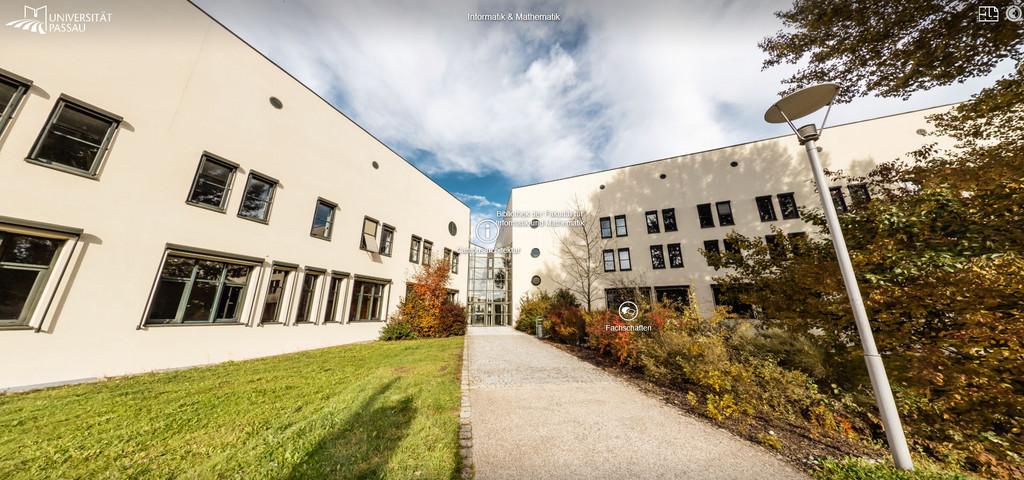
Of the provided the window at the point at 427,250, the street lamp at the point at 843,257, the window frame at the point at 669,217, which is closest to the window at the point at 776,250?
the street lamp at the point at 843,257

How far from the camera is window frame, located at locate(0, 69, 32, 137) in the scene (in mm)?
6137

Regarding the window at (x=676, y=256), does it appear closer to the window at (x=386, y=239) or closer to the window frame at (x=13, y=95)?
the window at (x=386, y=239)

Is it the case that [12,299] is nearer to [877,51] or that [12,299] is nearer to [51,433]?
[51,433]

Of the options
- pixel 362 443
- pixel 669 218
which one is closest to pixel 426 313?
pixel 362 443

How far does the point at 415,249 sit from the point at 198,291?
984cm

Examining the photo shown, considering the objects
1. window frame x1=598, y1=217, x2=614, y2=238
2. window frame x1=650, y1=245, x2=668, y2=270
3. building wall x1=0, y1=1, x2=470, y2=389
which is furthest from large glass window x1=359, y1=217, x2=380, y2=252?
window frame x1=650, y1=245, x2=668, y2=270

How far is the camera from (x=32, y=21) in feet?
21.9

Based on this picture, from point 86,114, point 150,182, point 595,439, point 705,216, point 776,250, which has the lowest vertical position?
point 595,439

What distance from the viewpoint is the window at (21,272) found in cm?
599

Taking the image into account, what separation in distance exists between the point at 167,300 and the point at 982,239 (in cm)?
1702

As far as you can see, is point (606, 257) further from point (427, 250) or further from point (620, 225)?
point (427, 250)

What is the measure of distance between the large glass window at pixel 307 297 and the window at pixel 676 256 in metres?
19.9

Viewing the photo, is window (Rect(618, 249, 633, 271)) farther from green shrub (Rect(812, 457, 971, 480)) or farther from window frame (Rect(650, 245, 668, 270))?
green shrub (Rect(812, 457, 971, 480))

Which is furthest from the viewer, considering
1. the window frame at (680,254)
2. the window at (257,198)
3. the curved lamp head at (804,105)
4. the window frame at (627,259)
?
the window frame at (627,259)
